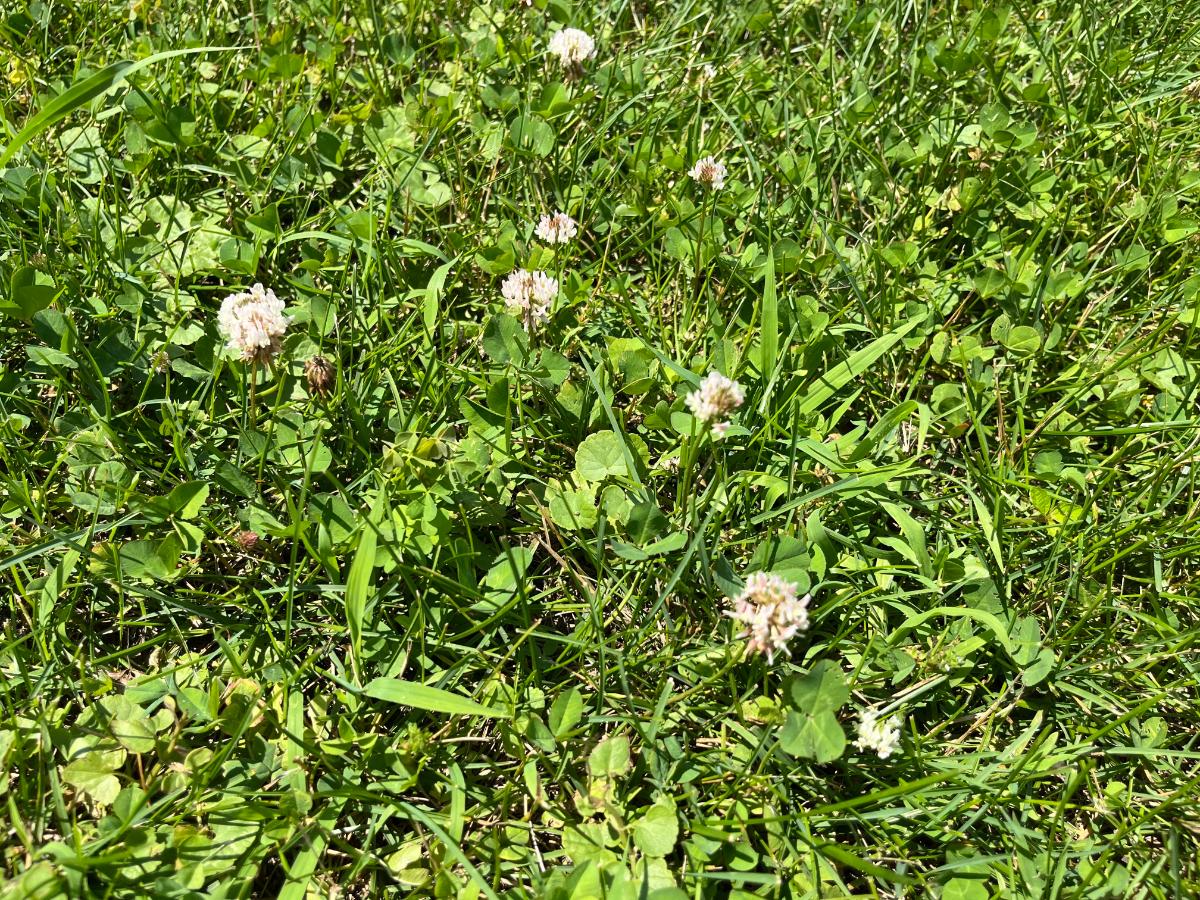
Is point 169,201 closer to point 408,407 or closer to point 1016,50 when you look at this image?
point 408,407

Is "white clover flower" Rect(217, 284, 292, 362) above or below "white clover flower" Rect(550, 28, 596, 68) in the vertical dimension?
below

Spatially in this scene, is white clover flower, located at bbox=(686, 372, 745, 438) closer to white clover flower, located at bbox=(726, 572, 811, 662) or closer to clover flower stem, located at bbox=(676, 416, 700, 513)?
clover flower stem, located at bbox=(676, 416, 700, 513)

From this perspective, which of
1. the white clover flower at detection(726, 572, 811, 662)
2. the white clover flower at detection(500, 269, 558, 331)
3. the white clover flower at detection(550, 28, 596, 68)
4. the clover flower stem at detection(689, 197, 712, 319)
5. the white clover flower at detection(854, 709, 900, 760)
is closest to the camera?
the white clover flower at detection(726, 572, 811, 662)

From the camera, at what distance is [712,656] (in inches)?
75.4

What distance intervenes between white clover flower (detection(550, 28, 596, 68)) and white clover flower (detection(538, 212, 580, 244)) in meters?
0.52

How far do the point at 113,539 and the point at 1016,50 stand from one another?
282 cm

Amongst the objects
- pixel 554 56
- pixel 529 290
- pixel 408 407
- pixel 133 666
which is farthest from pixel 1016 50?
pixel 133 666

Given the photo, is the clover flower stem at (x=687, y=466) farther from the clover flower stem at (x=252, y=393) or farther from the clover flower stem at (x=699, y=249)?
the clover flower stem at (x=252, y=393)

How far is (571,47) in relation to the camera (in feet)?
8.76

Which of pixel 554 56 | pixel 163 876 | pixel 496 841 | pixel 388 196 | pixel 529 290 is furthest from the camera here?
pixel 554 56

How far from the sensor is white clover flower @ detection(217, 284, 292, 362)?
1.90 m

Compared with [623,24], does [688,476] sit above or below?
below

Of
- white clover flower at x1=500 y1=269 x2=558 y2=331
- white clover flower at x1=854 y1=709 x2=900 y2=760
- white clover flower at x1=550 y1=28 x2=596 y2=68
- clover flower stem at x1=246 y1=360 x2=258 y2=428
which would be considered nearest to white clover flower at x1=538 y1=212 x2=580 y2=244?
white clover flower at x1=500 y1=269 x2=558 y2=331

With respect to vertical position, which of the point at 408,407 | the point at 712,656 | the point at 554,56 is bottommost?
the point at 712,656
